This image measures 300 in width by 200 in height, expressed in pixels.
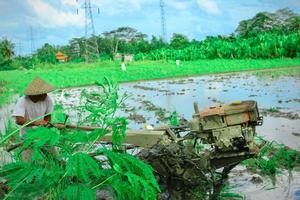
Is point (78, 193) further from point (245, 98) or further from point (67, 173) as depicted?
point (245, 98)

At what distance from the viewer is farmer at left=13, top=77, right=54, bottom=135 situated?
497 cm

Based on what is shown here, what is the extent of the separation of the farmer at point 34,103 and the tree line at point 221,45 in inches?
1210

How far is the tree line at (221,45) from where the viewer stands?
35.6m

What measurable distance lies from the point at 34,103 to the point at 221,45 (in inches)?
1453

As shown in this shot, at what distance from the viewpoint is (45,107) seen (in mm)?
5219

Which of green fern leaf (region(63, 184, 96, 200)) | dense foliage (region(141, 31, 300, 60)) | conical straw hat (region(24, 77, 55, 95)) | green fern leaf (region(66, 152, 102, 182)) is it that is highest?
dense foliage (region(141, 31, 300, 60))

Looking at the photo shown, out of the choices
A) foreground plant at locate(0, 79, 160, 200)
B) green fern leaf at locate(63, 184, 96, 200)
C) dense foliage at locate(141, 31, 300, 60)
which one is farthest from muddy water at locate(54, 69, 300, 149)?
dense foliage at locate(141, 31, 300, 60)

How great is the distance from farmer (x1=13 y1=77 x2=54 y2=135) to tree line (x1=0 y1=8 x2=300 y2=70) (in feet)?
101

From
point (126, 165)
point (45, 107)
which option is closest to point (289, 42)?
point (45, 107)

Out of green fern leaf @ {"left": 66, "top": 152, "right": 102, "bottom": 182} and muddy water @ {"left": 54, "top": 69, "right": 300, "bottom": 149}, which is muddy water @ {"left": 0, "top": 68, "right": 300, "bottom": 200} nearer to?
muddy water @ {"left": 54, "top": 69, "right": 300, "bottom": 149}

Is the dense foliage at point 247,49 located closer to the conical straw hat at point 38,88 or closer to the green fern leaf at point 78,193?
the conical straw hat at point 38,88

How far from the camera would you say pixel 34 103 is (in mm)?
5137

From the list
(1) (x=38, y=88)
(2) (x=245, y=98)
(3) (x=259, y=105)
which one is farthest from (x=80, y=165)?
(2) (x=245, y=98)

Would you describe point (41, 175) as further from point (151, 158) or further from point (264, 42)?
point (264, 42)
